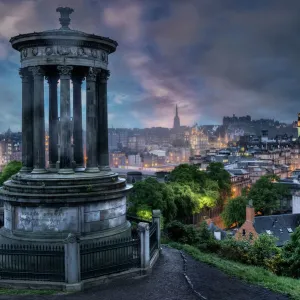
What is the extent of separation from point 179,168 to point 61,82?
2450 inches

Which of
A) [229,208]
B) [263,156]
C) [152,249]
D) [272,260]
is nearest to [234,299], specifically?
[152,249]

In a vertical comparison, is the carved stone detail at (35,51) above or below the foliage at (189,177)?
above

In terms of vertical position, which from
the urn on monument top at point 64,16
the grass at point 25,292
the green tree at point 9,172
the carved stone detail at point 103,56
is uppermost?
the urn on monument top at point 64,16

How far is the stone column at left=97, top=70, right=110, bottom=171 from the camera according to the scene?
23703 mm

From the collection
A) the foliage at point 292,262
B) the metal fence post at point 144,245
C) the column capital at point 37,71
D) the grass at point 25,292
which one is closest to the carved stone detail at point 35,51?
the column capital at point 37,71

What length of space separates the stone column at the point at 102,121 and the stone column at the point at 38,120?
3.08 metres

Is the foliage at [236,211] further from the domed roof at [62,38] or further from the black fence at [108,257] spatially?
the black fence at [108,257]

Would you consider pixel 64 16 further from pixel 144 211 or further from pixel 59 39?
pixel 144 211

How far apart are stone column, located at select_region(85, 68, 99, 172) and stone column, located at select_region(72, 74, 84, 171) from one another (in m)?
2.01

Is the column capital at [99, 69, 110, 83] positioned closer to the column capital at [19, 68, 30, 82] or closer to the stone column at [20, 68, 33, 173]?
the stone column at [20, 68, 33, 173]

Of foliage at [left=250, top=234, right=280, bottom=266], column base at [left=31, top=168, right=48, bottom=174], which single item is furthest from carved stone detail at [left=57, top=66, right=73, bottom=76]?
foliage at [left=250, top=234, right=280, bottom=266]

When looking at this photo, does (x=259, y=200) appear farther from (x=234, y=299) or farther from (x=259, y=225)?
(x=234, y=299)

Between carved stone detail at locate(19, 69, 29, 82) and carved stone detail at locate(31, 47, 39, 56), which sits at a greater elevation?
carved stone detail at locate(31, 47, 39, 56)

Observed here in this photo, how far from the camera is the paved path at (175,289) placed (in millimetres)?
17766
